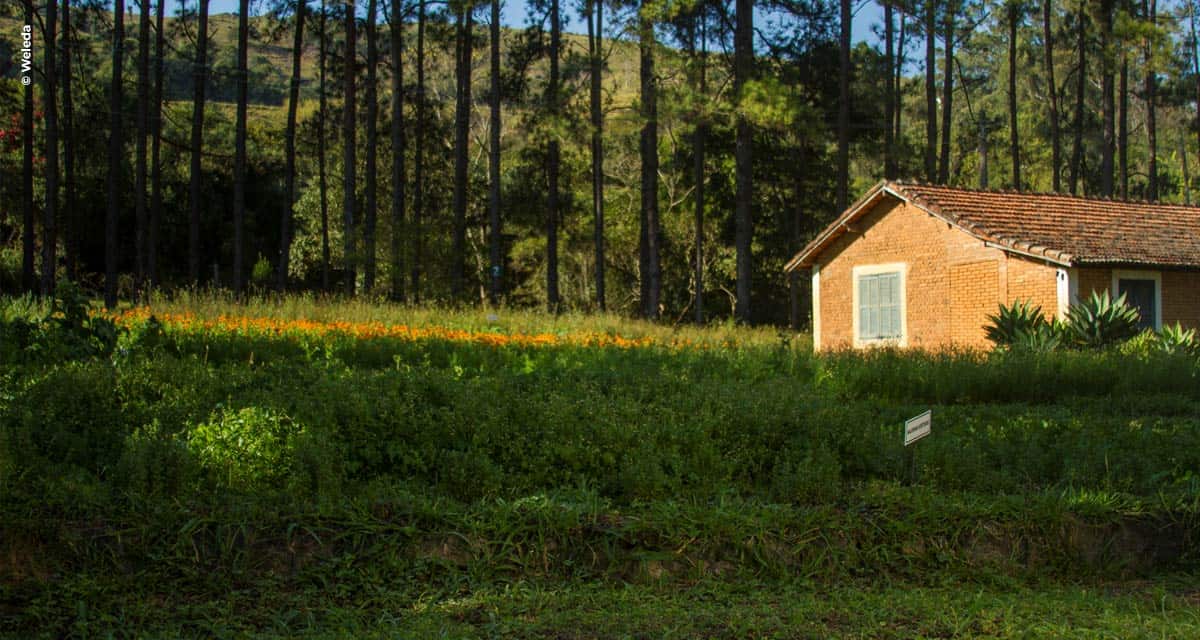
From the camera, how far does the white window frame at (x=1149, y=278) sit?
2003 centimetres

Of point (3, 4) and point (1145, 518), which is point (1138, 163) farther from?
point (1145, 518)

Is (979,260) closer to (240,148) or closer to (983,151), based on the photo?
(240,148)

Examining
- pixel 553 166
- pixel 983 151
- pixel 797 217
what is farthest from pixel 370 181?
pixel 983 151

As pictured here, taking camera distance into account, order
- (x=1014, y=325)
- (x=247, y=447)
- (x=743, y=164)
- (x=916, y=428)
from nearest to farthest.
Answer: (x=916, y=428), (x=247, y=447), (x=1014, y=325), (x=743, y=164)

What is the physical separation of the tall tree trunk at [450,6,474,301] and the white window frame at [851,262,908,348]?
9180mm

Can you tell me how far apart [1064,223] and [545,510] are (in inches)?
747

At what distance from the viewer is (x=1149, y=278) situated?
20625 mm

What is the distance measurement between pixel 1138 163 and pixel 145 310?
7539 centimetres

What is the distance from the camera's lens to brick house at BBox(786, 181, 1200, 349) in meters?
19.9

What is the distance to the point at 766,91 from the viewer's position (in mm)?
25969

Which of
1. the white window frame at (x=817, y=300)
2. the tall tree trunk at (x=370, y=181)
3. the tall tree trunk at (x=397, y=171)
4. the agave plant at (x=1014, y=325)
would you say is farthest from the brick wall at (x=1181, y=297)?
the tall tree trunk at (x=370, y=181)

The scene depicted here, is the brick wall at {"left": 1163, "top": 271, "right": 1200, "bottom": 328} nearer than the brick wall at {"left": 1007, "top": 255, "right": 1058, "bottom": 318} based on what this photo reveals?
No

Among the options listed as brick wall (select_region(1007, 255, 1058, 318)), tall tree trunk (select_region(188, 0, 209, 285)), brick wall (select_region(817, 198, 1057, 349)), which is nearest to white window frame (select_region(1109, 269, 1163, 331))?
brick wall (select_region(1007, 255, 1058, 318))

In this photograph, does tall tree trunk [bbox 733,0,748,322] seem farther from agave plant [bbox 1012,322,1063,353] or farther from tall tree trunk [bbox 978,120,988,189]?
tall tree trunk [bbox 978,120,988,189]
